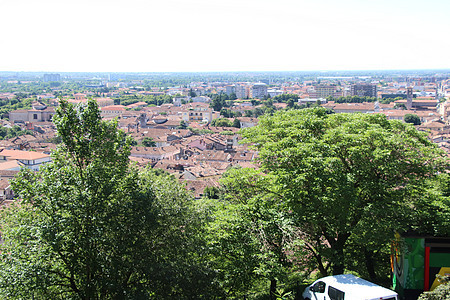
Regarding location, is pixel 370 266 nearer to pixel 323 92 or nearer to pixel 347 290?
pixel 347 290

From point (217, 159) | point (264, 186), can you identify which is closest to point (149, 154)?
point (217, 159)

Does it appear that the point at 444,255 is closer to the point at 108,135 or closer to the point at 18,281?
the point at 108,135

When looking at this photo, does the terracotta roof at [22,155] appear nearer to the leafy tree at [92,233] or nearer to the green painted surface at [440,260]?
the leafy tree at [92,233]

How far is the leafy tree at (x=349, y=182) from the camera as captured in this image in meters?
9.92

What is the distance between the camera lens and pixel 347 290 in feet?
27.2

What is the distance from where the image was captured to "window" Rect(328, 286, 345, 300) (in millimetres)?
8356

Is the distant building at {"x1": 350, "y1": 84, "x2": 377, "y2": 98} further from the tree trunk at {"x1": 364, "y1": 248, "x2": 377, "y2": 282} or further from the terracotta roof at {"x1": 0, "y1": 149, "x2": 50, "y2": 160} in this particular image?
the tree trunk at {"x1": 364, "y1": 248, "x2": 377, "y2": 282}

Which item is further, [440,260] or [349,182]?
[349,182]

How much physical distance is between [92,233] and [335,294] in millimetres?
4896

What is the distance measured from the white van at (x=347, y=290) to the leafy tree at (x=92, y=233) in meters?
2.22

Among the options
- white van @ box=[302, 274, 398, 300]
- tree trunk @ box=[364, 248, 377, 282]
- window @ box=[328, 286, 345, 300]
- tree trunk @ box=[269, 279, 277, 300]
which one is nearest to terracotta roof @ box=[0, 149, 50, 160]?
tree trunk @ box=[269, 279, 277, 300]

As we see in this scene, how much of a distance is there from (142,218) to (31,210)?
223 centimetres

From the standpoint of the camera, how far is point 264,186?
36.4ft

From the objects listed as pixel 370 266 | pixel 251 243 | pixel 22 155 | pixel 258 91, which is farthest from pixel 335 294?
pixel 258 91
